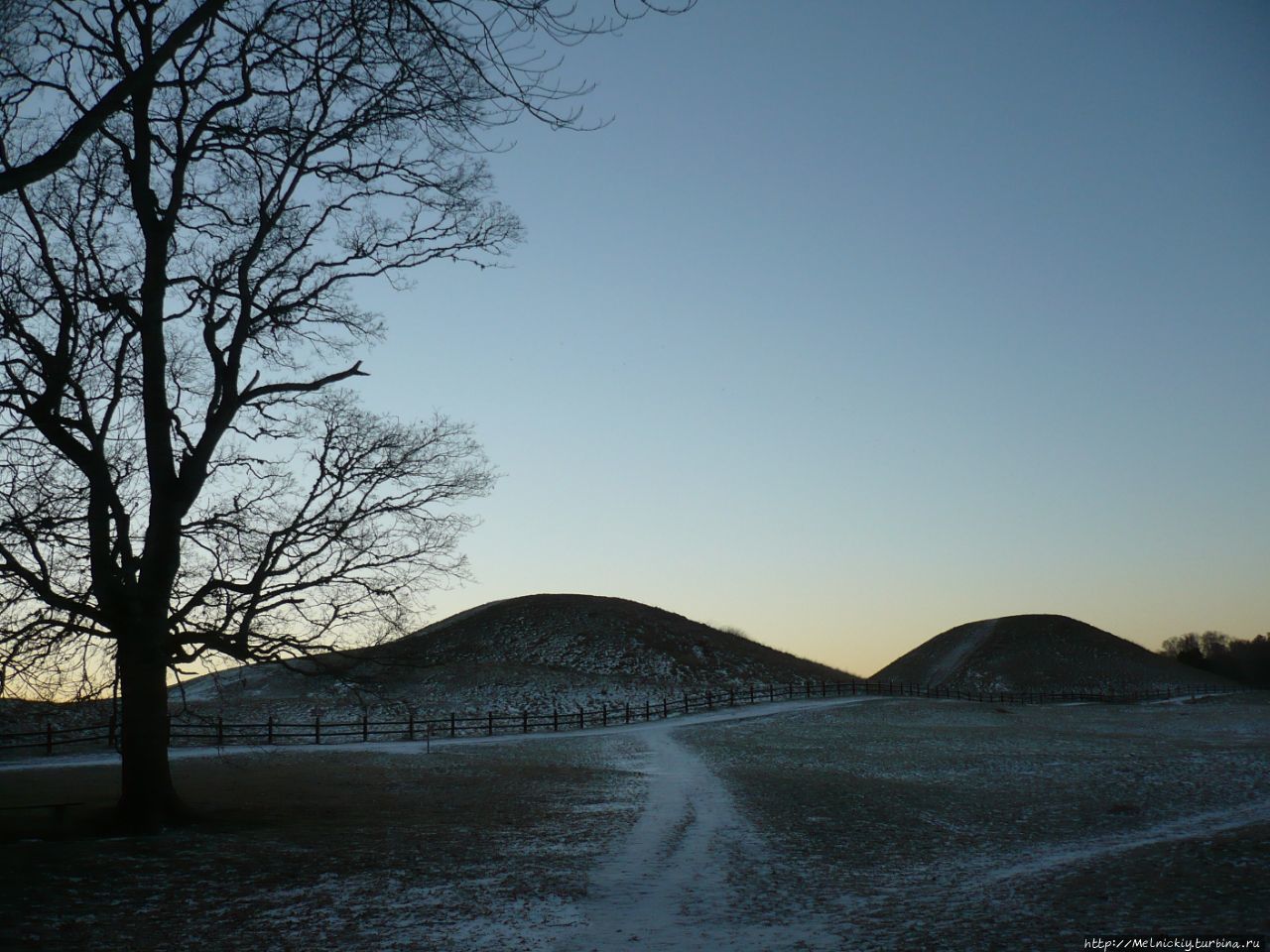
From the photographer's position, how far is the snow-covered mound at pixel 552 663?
65.2m

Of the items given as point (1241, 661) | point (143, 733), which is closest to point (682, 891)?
point (143, 733)

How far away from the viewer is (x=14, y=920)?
968 cm

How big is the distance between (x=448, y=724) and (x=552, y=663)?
3033 centimetres

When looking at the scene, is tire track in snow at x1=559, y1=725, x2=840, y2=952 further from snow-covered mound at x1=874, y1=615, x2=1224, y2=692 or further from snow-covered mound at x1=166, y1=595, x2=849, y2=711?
snow-covered mound at x1=874, y1=615, x2=1224, y2=692

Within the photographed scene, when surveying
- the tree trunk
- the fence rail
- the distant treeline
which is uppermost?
the tree trunk

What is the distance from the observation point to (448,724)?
49438mm

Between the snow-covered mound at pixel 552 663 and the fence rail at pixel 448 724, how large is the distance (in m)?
3.94

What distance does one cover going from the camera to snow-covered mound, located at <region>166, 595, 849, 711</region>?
65.2 meters

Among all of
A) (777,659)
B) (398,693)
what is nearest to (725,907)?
(398,693)

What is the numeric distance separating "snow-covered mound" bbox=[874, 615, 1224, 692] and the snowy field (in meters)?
78.0

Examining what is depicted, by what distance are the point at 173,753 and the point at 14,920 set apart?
87.0ft

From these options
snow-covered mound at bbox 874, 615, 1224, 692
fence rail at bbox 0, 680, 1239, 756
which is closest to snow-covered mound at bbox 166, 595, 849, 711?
fence rail at bbox 0, 680, 1239, 756

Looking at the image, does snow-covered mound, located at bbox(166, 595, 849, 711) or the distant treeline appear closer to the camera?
snow-covered mound, located at bbox(166, 595, 849, 711)

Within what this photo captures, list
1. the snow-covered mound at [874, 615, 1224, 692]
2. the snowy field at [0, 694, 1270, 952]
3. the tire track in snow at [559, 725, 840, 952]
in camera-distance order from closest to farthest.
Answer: the tire track in snow at [559, 725, 840, 952] < the snowy field at [0, 694, 1270, 952] < the snow-covered mound at [874, 615, 1224, 692]
